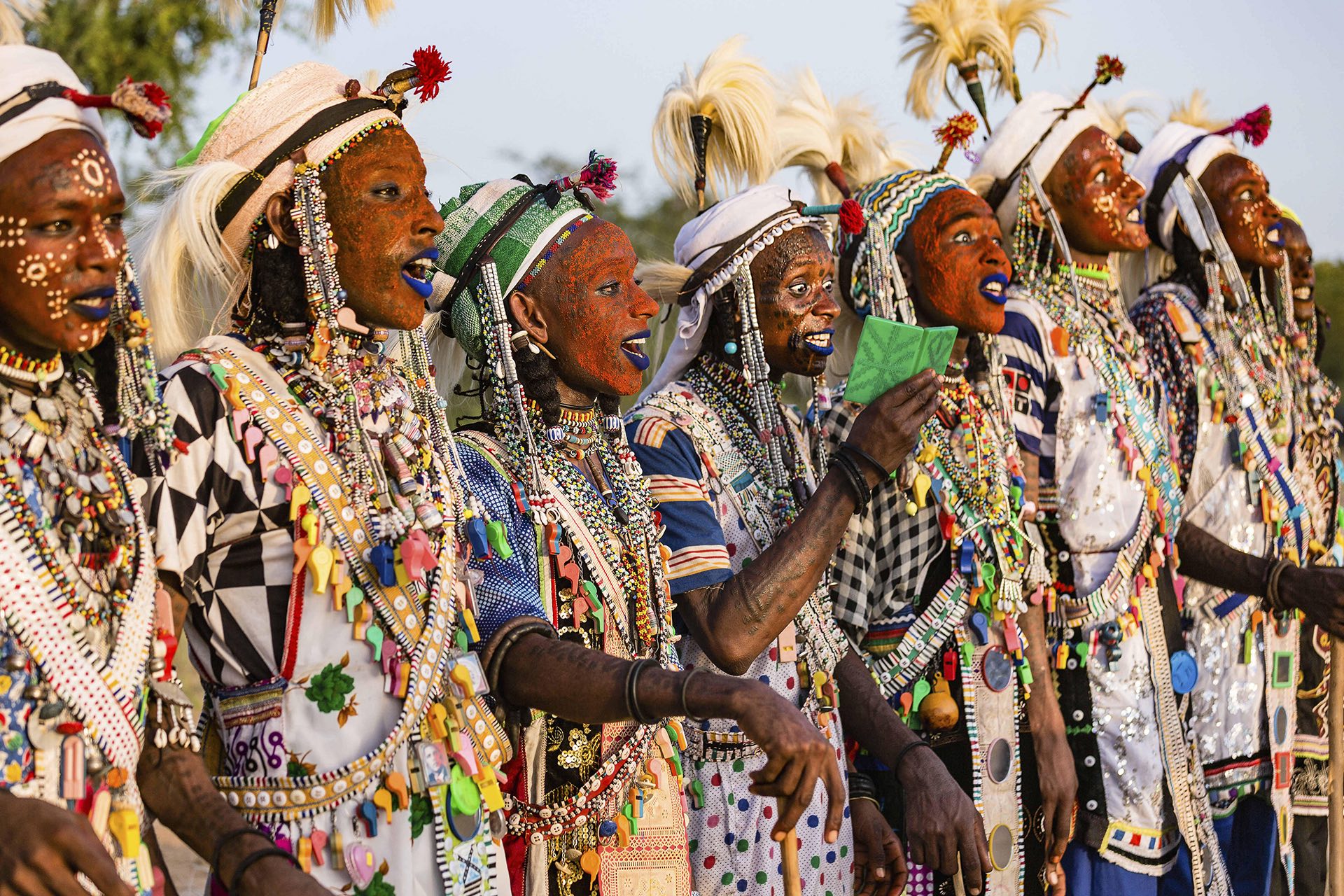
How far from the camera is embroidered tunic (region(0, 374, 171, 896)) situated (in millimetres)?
2373

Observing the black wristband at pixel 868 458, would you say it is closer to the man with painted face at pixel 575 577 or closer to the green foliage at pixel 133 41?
the man with painted face at pixel 575 577

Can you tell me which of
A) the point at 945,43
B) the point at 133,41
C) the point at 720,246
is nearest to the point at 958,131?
the point at 945,43

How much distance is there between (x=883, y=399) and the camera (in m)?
4.12

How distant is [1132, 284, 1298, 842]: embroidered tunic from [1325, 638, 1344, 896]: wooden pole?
156 mm

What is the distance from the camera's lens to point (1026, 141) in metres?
5.77

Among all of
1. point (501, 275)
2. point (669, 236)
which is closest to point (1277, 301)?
point (501, 275)

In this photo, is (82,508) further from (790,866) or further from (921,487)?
(921,487)

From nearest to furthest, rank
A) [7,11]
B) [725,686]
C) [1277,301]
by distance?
[7,11] < [725,686] < [1277,301]

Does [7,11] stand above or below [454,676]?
above

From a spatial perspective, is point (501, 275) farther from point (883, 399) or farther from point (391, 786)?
point (391, 786)

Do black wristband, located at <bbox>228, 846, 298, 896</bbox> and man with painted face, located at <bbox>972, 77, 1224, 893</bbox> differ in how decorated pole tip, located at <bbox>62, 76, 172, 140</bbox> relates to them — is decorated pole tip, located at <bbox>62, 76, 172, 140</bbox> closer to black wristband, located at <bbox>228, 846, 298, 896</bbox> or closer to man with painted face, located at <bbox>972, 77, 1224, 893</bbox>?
black wristband, located at <bbox>228, 846, 298, 896</bbox>

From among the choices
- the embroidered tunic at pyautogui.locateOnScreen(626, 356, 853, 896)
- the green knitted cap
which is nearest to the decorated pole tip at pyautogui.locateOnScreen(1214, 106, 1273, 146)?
the embroidered tunic at pyautogui.locateOnScreen(626, 356, 853, 896)

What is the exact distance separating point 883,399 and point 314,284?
5.54 ft

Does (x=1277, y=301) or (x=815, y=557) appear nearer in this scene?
(x=815, y=557)
